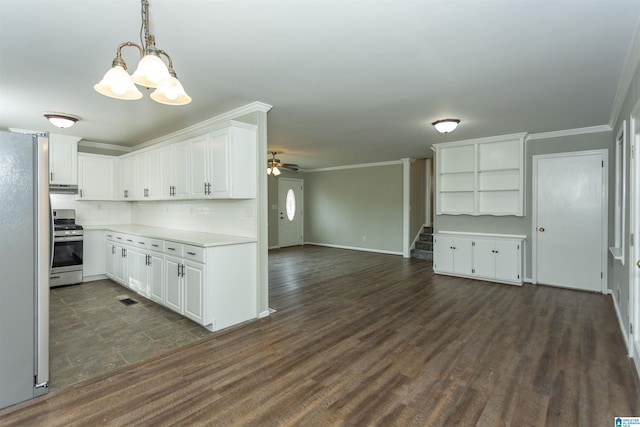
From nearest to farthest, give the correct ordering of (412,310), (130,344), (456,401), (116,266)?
(456,401) < (130,344) < (412,310) < (116,266)

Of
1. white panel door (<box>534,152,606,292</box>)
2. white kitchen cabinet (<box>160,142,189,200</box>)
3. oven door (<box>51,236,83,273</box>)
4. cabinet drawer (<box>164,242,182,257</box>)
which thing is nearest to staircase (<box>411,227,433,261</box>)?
white panel door (<box>534,152,606,292</box>)

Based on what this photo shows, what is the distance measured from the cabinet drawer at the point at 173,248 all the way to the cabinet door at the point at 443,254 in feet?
14.8

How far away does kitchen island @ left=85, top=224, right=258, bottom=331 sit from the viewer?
3.29 m

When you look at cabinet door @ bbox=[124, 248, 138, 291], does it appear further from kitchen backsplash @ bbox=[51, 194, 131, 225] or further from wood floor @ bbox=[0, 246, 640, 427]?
wood floor @ bbox=[0, 246, 640, 427]

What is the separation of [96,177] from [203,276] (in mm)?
3869

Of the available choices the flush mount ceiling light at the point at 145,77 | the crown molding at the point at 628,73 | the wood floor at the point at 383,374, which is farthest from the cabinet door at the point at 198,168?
the crown molding at the point at 628,73

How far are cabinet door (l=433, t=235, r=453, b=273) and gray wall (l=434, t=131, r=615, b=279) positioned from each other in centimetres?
37

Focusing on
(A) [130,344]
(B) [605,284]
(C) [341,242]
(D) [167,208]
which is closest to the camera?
(A) [130,344]

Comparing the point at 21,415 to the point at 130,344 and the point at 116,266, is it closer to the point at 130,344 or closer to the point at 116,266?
the point at 130,344

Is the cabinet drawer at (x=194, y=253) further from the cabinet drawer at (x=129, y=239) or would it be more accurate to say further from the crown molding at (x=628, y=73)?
the crown molding at (x=628, y=73)

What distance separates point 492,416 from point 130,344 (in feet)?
10.1

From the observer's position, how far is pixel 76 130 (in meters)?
4.95

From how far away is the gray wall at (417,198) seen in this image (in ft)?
26.4

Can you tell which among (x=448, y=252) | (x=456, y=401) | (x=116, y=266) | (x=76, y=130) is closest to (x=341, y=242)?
(x=448, y=252)
